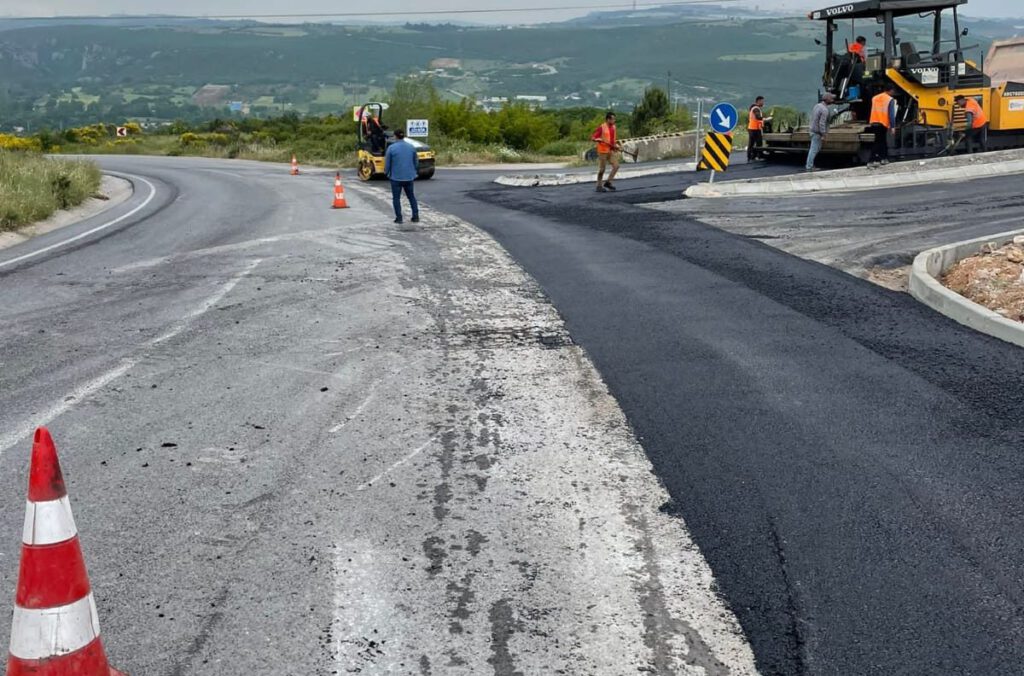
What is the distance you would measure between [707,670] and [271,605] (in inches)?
68.5

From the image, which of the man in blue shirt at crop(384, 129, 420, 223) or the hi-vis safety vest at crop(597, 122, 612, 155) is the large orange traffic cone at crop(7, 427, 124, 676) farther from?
the hi-vis safety vest at crop(597, 122, 612, 155)

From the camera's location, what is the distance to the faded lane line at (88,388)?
20.9ft

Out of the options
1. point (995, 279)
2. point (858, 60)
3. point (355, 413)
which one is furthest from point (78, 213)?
point (995, 279)

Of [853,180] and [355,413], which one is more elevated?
[853,180]

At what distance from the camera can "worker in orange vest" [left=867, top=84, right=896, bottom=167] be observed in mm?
22547

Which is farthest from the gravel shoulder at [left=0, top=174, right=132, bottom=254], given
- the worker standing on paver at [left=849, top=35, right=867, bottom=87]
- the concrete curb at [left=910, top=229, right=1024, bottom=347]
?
the worker standing on paver at [left=849, top=35, right=867, bottom=87]

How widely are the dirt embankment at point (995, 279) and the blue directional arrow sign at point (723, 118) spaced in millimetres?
9328

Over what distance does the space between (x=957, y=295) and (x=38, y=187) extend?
66.2 feet

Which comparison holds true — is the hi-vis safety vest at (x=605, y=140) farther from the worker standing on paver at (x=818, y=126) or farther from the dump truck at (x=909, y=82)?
the dump truck at (x=909, y=82)

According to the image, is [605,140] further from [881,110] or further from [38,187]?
[38,187]

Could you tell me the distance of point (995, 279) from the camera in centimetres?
1085

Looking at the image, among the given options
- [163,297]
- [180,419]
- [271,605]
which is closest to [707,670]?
[271,605]

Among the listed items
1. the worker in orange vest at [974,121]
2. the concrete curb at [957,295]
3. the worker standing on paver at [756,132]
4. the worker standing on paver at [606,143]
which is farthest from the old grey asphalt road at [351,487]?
the worker standing on paver at [756,132]

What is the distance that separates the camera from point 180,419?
6.67 metres
